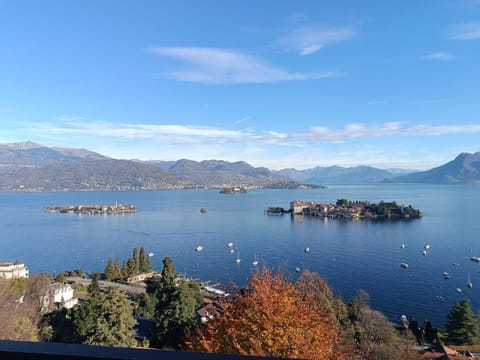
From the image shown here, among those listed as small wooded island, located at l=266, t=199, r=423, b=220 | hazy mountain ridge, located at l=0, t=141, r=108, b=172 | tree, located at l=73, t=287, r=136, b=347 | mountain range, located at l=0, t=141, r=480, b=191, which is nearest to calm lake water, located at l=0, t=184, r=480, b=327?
small wooded island, located at l=266, t=199, r=423, b=220

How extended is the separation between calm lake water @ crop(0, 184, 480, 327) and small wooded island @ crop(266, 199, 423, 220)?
2.14m

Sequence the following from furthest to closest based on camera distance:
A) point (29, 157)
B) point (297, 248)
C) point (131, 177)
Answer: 1. point (29, 157)
2. point (131, 177)
3. point (297, 248)

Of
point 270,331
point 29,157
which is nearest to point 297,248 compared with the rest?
point 270,331

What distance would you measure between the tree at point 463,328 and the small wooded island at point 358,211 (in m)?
28.3

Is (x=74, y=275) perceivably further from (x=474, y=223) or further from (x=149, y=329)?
(x=474, y=223)

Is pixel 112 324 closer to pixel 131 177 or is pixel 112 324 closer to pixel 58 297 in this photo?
pixel 58 297

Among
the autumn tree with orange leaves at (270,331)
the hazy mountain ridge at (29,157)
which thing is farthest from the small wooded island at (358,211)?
the hazy mountain ridge at (29,157)

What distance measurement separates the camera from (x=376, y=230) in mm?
29953

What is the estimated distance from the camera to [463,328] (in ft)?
32.3

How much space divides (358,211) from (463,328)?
101 feet

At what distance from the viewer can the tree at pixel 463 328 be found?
384 inches

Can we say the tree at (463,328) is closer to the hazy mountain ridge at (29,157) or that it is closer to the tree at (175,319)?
the tree at (175,319)

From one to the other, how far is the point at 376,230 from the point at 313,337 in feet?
94.6

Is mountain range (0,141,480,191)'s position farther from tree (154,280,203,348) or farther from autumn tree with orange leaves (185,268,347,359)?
autumn tree with orange leaves (185,268,347,359)
